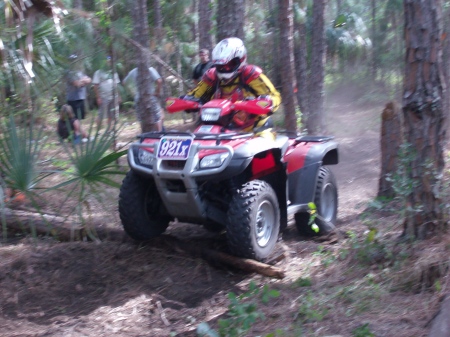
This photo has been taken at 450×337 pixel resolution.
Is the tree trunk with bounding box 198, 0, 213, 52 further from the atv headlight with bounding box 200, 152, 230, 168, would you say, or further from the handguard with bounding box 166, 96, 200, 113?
Answer: the atv headlight with bounding box 200, 152, 230, 168

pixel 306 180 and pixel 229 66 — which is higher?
pixel 229 66

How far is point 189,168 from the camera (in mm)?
5621

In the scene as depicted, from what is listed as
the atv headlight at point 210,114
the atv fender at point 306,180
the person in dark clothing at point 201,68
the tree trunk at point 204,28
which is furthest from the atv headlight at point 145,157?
the tree trunk at point 204,28

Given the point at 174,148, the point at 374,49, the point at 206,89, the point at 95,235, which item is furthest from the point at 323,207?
the point at 374,49

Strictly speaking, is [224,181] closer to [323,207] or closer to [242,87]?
[242,87]

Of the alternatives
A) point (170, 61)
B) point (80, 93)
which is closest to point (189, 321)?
point (80, 93)

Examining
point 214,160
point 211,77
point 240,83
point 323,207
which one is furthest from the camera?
point 323,207

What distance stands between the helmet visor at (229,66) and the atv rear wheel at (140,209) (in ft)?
4.76

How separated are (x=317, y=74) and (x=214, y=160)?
8.44m

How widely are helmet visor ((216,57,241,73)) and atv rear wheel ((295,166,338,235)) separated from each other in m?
1.58

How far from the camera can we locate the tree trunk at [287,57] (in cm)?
1110

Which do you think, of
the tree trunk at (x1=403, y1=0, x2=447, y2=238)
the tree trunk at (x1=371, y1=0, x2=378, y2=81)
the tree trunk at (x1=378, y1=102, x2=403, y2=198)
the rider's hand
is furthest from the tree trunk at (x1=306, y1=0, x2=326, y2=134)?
the tree trunk at (x1=371, y1=0, x2=378, y2=81)

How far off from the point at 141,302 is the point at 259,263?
1238 mm

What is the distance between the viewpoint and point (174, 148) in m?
5.79
